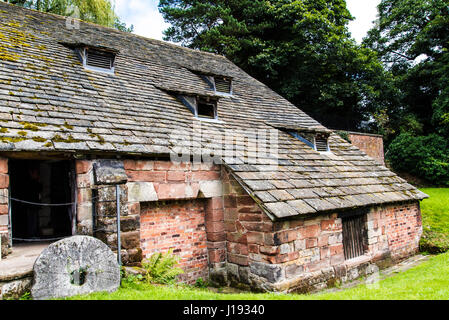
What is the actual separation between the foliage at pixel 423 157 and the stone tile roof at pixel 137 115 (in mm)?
10849

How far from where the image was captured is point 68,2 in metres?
15.2

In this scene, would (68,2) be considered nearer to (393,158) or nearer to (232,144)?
(232,144)

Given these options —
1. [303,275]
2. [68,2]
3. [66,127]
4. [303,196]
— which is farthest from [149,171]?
[68,2]

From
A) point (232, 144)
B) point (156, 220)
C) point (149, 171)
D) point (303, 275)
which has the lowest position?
point (303, 275)

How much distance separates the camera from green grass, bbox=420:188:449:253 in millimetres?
11070

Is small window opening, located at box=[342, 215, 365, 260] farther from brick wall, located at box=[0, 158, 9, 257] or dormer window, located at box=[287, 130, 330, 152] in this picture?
brick wall, located at box=[0, 158, 9, 257]

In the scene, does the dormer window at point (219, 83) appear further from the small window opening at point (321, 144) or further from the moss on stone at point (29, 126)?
the moss on stone at point (29, 126)

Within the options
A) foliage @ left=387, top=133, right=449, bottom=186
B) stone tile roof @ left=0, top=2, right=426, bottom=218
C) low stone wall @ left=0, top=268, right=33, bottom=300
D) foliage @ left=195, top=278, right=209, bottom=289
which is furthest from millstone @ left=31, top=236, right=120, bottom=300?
foliage @ left=387, top=133, right=449, bottom=186

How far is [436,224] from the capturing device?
1245cm

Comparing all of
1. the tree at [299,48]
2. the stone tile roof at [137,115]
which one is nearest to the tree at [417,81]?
the tree at [299,48]

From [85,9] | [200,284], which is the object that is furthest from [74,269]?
[85,9]

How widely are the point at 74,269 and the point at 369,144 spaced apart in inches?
655

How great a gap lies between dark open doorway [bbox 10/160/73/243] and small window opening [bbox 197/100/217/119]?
3.78m

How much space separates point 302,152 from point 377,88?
622 inches
